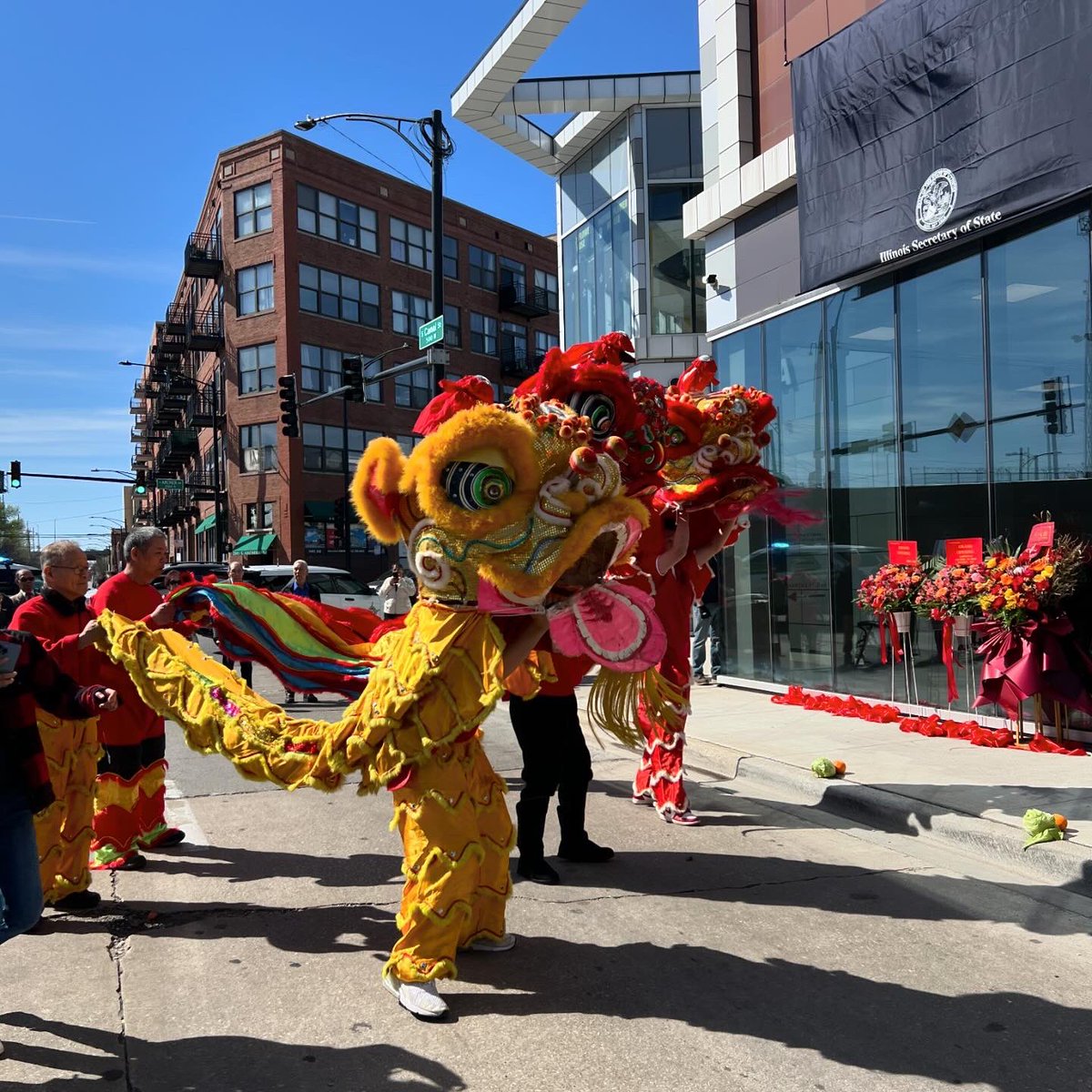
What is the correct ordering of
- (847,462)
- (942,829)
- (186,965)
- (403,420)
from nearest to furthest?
1. (186,965)
2. (942,829)
3. (847,462)
4. (403,420)

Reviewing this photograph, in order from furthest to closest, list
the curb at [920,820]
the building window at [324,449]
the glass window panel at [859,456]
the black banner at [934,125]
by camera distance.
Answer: the building window at [324,449], the glass window panel at [859,456], the black banner at [934,125], the curb at [920,820]

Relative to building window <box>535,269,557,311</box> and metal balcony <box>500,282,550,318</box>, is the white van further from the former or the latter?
building window <box>535,269,557,311</box>

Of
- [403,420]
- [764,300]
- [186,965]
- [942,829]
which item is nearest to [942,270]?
[764,300]

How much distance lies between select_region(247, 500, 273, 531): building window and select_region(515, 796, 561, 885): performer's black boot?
101 ft

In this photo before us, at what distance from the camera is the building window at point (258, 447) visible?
1344 inches

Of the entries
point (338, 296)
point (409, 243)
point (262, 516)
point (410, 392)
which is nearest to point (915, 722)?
point (262, 516)

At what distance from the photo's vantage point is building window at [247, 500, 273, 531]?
3412cm

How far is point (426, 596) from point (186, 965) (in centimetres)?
191

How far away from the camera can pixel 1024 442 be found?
8375 millimetres

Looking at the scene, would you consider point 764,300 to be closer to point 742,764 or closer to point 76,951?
point 742,764

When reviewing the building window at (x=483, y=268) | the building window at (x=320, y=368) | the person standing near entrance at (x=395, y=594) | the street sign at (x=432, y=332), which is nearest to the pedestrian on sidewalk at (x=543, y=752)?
the person standing near entrance at (x=395, y=594)

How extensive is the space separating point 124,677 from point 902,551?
23.2 ft

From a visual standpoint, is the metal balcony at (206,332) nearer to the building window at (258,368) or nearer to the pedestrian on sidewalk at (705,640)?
the building window at (258,368)

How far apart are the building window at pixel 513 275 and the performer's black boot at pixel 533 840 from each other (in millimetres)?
40258
